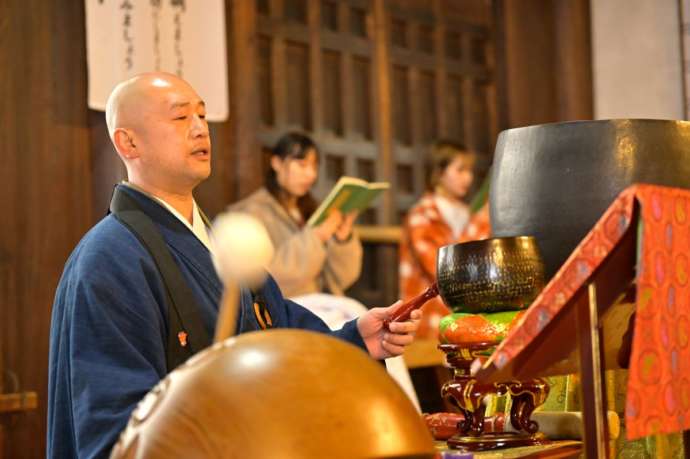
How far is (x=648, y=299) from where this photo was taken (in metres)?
1.94

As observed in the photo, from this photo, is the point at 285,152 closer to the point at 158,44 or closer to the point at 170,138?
the point at 158,44

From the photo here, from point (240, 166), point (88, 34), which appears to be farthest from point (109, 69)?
point (240, 166)

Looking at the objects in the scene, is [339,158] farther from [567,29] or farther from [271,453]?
[271,453]

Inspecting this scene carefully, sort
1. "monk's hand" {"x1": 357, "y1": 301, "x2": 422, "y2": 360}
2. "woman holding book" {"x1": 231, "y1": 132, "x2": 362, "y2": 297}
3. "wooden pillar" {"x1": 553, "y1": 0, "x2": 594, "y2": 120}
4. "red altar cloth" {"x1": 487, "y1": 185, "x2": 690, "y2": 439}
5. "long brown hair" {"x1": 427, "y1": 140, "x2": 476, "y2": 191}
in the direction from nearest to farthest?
"red altar cloth" {"x1": 487, "y1": 185, "x2": 690, "y2": 439}
"monk's hand" {"x1": 357, "y1": 301, "x2": 422, "y2": 360}
"woman holding book" {"x1": 231, "y1": 132, "x2": 362, "y2": 297}
"long brown hair" {"x1": 427, "y1": 140, "x2": 476, "y2": 191}
"wooden pillar" {"x1": 553, "y1": 0, "x2": 594, "y2": 120}

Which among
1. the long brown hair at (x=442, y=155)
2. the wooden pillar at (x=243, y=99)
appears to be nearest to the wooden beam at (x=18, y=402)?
the wooden pillar at (x=243, y=99)

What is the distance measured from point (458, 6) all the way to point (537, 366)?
559 cm

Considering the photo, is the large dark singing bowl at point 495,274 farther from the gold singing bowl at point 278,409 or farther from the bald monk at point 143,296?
the gold singing bowl at point 278,409

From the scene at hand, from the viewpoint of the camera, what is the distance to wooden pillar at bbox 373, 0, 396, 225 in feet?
22.0

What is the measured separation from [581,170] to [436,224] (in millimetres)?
3450

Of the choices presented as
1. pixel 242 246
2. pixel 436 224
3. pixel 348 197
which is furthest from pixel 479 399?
pixel 436 224

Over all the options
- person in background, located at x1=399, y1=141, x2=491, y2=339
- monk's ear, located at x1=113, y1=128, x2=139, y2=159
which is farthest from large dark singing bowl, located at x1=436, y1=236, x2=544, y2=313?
person in background, located at x1=399, y1=141, x2=491, y2=339

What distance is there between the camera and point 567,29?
7.24 metres

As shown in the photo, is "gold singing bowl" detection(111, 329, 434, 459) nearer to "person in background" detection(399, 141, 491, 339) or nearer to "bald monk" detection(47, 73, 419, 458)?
"bald monk" detection(47, 73, 419, 458)

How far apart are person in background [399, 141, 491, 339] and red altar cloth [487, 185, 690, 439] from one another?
13.9 feet
